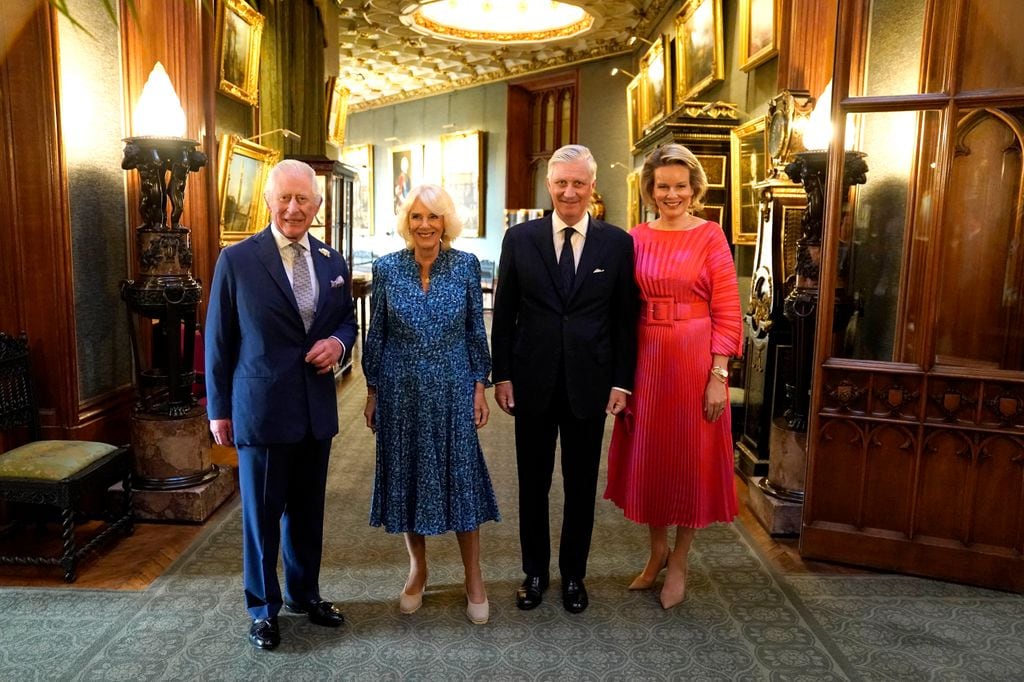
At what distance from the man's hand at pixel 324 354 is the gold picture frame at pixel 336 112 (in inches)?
271

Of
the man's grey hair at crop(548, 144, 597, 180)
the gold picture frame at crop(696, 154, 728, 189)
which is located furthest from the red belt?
the gold picture frame at crop(696, 154, 728, 189)

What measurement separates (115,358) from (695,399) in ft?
10.7

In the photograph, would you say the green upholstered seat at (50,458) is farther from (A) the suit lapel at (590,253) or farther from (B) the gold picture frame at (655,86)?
(B) the gold picture frame at (655,86)

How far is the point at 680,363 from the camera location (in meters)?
2.99

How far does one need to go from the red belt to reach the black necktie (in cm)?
36


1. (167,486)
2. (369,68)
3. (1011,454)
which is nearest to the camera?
(1011,454)

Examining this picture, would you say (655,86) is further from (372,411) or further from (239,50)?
(372,411)

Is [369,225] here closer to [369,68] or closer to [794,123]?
[369,68]

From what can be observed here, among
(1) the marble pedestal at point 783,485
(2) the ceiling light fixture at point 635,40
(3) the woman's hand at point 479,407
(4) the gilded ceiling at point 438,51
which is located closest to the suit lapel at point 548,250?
(3) the woman's hand at point 479,407

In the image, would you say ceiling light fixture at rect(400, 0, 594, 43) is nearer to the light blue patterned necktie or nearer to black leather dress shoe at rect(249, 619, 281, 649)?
the light blue patterned necktie

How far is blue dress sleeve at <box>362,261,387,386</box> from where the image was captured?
2820mm

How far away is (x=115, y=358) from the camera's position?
431cm

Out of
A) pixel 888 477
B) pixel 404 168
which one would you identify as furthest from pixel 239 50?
pixel 404 168

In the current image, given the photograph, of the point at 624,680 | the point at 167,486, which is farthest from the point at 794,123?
the point at 167,486
